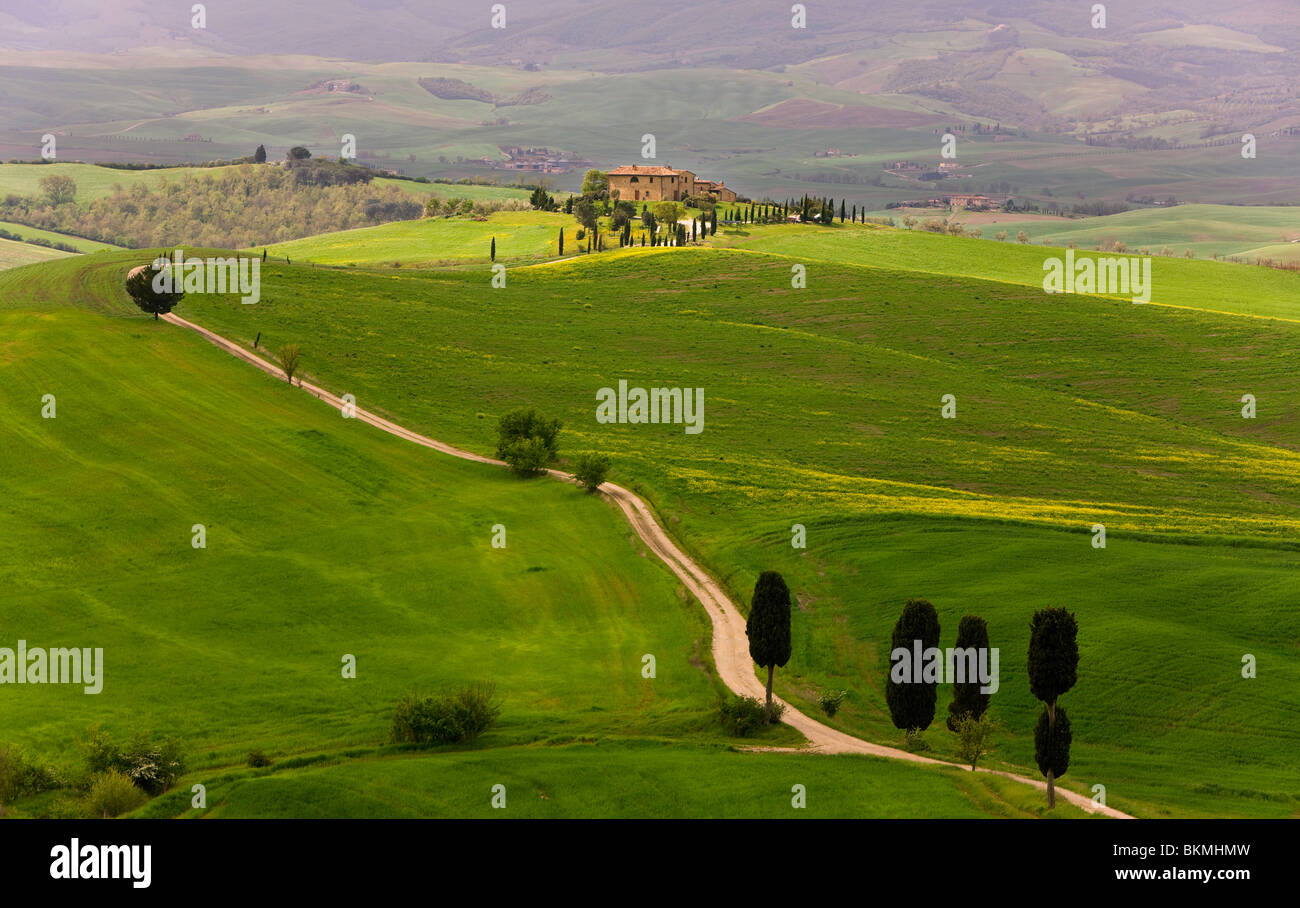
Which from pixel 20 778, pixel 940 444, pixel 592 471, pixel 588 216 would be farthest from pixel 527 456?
pixel 588 216

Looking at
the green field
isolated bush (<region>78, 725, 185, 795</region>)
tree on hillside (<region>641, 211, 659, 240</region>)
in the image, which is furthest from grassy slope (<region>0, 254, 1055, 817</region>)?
tree on hillside (<region>641, 211, 659, 240</region>)

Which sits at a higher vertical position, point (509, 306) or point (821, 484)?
point (509, 306)

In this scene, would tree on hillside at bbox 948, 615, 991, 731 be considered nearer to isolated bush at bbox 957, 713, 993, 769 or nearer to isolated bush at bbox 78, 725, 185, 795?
isolated bush at bbox 957, 713, 993, 769

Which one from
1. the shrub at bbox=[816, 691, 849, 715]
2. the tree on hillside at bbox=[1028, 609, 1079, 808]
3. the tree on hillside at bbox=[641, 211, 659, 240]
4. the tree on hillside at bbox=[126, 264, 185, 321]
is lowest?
the shrub at bbox=[816, 691, 849, 715]

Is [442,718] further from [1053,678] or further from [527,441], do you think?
[527,441]

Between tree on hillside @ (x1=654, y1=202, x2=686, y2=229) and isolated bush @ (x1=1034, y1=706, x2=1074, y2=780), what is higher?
tree on hillside @ (x1=654, y1=202, x2=686, y2=229)
